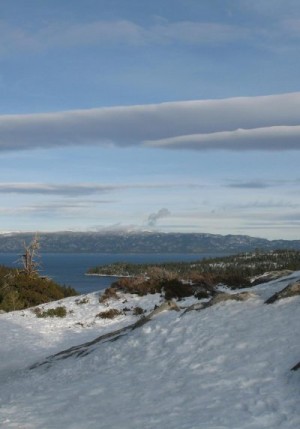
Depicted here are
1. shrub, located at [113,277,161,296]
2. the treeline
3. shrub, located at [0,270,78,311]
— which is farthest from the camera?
the treeline

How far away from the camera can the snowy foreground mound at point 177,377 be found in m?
9.92

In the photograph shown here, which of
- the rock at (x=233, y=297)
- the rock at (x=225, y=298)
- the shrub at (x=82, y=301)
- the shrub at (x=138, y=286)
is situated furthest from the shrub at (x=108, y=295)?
the rock at (x=233, y=297)

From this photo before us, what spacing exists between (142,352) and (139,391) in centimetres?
352

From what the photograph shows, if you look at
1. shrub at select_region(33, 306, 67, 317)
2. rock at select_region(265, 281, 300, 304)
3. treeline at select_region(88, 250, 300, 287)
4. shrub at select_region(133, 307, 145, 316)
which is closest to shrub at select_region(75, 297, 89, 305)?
shrub at select_region(33, 306, 67, 317)

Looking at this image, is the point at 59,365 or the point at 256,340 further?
the point at 59,365

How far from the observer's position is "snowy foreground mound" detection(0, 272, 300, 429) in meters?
9.92

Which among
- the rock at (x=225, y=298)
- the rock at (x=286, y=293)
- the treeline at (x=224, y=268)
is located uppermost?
the rock at (x=286, y=293)

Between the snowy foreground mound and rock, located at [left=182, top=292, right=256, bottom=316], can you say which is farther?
rock, located at [left=182, top=292, right=256, bottom=316]

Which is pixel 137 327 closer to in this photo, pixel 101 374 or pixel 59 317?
pixel 101 374

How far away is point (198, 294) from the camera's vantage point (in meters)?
29.1

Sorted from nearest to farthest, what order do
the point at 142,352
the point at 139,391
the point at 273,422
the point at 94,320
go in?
the point at 273,422 → the point at 139,391 → the point at 142,352 → the point at 94,320

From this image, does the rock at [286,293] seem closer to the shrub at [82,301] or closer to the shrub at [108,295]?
the shrub at [108,295]

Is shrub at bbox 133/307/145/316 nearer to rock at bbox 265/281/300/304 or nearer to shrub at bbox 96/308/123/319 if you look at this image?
shrub at bbox 96/308/123/319

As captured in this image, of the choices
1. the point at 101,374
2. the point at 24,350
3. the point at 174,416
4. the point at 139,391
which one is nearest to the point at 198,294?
the point at 24,350
